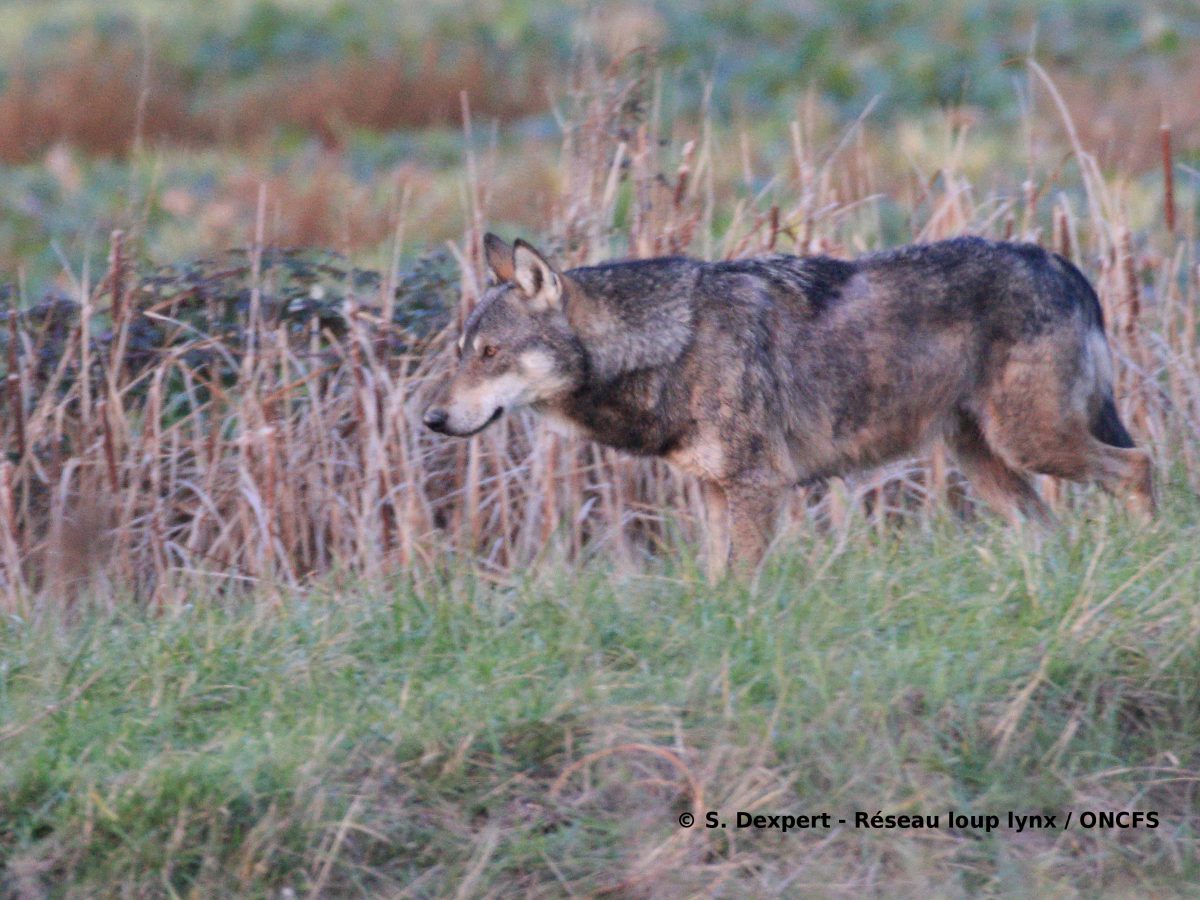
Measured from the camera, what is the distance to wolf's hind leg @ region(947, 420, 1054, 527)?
20.9 ft

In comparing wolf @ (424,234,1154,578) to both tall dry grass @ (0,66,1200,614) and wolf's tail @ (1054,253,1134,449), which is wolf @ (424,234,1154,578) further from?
tall dry grass @ (0,66,1200,614)

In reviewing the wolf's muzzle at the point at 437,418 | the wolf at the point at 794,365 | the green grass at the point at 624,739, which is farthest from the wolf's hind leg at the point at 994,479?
the wolf's muzzle at the point at 437,418

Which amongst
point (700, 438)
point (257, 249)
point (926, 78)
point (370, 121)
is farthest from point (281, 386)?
point (926, 78)

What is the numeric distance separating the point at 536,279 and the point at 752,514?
3.94ft

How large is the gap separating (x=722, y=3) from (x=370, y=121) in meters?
7.25

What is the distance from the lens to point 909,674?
4.44m

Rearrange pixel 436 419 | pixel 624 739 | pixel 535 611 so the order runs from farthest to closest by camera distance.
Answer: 1. pixel 436 419
2. pixel 535 611
3. pixel 624 739

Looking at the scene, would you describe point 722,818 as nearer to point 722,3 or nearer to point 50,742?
point 50,742

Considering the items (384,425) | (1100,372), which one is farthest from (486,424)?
(1100,372)

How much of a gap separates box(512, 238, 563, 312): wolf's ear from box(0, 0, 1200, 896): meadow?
3.16 ft

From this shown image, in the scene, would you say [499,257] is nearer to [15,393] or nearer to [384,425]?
[384,425]

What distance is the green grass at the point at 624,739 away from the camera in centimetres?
400

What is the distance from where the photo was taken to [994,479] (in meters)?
6.46

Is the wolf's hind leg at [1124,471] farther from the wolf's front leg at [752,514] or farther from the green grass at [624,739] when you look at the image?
the wolf's front leg at [752,514]
